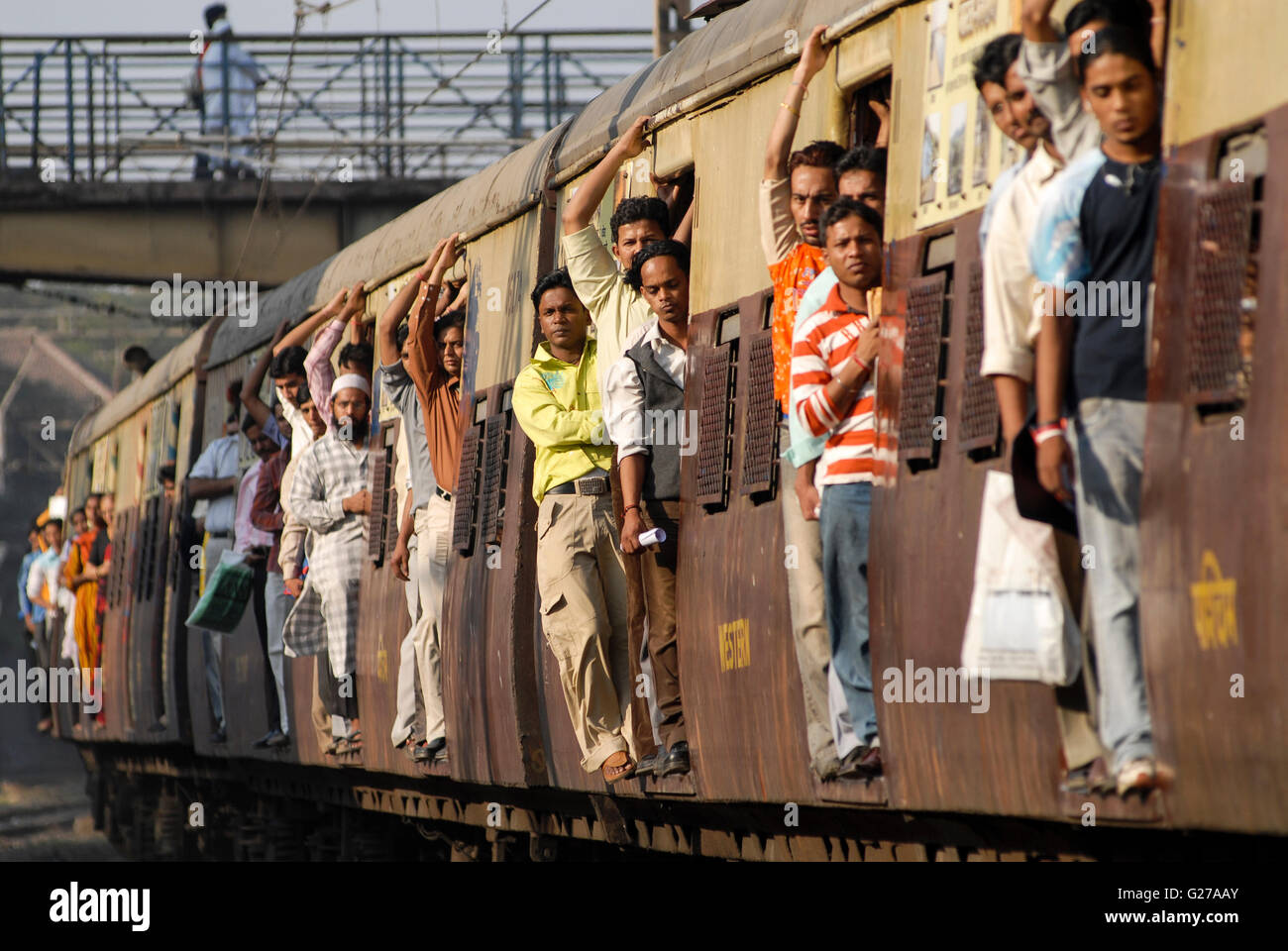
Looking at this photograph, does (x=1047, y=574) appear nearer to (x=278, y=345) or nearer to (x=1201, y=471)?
(x=1201, y=471)

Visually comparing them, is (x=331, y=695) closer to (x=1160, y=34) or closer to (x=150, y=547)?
(x=150, y=547)

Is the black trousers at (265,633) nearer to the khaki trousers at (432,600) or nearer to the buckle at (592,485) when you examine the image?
the khaki trousers at (432,600)

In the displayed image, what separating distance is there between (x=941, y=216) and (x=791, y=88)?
4.10 feet

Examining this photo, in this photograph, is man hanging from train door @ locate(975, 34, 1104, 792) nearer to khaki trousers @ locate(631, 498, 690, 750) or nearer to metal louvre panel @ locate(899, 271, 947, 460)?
metal louvre panel @ locate(899, 271, 947, 460)

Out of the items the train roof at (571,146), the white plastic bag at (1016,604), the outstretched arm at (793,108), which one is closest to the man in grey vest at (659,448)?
the train roof at (571,146)

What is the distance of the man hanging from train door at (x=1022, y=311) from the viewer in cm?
535

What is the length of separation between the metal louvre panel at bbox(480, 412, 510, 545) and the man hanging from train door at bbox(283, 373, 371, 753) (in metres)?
2.13

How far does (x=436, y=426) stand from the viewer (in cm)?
1118

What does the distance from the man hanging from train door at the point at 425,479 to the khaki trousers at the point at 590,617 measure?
2110 mm

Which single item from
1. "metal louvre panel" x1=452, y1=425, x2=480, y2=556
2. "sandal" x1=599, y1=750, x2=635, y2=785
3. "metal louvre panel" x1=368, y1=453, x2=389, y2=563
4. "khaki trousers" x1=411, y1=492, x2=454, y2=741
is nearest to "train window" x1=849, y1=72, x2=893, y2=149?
"sandal" x1=599, y1=750, x2=635, y2=785

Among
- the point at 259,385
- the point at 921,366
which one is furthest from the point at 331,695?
the point at 921,366

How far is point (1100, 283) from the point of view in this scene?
5156mm

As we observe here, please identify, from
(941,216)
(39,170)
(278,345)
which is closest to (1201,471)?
(941,216)

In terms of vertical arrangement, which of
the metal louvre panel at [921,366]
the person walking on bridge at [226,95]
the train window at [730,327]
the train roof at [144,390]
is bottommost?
the metal louvre panel at [921,366]
